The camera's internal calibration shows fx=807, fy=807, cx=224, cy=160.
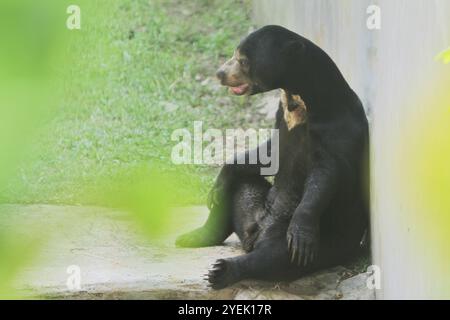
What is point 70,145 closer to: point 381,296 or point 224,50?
point 224,50

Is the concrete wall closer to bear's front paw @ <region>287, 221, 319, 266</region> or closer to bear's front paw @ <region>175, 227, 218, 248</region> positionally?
bear's front paw @ <region>287, 221, 319, 266</region>

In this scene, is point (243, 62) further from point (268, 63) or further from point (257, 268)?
point (257, 268)

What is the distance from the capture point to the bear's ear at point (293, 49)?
4977mm

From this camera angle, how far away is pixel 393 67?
3.95 metres

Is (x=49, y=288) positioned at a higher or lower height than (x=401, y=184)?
lower

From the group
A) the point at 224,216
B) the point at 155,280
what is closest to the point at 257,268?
the point at 155,280

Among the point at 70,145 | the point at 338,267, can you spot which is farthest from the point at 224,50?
the point at 338,267

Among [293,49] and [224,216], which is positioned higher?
[293,49]

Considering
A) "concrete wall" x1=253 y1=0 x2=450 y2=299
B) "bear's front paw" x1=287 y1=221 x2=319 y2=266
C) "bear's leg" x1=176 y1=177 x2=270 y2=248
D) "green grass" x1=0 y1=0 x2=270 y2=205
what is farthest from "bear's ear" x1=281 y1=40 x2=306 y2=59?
"green grass" x1=0 y1=0 x2=270 y2=205

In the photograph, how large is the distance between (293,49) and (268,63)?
0.61 feet

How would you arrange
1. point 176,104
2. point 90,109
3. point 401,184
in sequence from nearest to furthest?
point 401,184 → point 90,109 → point 176,104

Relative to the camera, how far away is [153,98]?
913 cm

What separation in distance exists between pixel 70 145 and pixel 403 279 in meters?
4.62

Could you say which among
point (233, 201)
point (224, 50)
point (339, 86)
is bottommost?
point (233, 201)
